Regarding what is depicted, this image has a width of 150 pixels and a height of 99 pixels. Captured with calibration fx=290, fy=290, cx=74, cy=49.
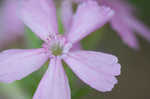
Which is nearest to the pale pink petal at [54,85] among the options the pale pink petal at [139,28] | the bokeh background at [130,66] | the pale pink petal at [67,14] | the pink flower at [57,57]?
the pink flower at [57,57]

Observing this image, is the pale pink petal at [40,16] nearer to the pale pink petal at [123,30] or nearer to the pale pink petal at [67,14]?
the pale pink petal at [67,14]

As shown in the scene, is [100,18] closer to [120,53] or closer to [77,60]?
[77,60]

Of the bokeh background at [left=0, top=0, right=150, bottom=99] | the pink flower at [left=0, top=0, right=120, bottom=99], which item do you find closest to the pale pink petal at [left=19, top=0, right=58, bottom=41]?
the pink flower at [left=0, top=0, right=120, bottom=99]

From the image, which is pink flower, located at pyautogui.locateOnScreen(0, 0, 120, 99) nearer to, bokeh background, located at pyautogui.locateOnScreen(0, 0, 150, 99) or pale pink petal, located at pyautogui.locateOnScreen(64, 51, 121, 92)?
pale pink petal, located at pyautogui.locateOnScreen(64, 51, 121, 92)

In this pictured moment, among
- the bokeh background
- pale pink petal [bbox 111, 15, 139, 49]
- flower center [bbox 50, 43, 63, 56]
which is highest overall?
pale pink petal [bbox 111, 15, 139, 49]

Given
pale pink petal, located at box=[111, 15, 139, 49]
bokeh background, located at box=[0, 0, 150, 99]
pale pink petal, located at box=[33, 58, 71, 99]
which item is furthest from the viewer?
bokeh background, located at box=[0, 0, 150, 99]

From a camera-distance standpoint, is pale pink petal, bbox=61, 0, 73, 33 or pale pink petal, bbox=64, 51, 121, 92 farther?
pale pink petal, bbox=61, 0, 73, 33

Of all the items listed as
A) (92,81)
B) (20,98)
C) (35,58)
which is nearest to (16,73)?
(35,58)

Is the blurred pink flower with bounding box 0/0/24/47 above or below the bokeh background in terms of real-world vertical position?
above

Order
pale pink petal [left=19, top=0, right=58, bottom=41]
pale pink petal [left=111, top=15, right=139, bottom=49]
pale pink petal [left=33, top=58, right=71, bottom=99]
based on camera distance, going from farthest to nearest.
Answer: pale pink petal [left=111, top=15, right=139, bottom=49] → pale pink petal [left=19, top=0, right=58, bottom=41] → pale pink petal [left=33, top=58, right=71, bottom=99]
